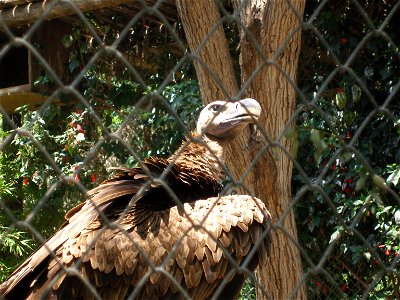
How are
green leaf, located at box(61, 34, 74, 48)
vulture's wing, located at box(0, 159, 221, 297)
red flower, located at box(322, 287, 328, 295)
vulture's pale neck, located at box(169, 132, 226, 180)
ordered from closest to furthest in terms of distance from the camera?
vulture's wing, located at box(0, 159, 221, 297) → vulture's pale neck, located at box(169, 132, 226, 180) → red flower, located at box(322, 287, 328, 295) → green leaf, located at box(61, 34, 74, 48)

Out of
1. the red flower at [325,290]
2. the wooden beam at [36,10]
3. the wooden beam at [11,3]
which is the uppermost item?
the wooden beam at [11,3]

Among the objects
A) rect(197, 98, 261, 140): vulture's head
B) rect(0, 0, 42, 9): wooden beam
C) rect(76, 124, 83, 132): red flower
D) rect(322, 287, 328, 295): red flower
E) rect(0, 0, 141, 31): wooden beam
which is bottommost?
rect(322, 287, 328, 295): red flower

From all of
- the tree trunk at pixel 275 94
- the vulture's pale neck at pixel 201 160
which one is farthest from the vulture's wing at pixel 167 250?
the tree trunk at pixel 275 94

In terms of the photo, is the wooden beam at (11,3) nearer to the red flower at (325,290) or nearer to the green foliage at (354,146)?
the green foliage at (354,146)

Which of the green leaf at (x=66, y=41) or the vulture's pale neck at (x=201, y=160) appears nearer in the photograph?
the vulture's pale neck at (x=201, y=160)

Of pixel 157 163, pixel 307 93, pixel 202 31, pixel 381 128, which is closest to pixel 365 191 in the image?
pixel 381 128

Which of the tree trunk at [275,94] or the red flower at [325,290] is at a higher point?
the tree trunk at [275,94]

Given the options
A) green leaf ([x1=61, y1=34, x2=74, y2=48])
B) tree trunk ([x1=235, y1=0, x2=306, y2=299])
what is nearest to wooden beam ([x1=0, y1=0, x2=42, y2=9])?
green leaf ([x1=61, y1=34, x2=74, y2=48])

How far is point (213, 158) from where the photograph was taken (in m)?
3.94

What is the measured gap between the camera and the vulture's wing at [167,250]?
10.2 feet

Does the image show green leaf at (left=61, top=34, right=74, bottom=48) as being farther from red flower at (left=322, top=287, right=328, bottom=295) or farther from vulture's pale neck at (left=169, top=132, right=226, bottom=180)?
red flower at (left=322, top=287, right=328, bottom=295)

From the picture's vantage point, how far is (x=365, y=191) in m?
5.01

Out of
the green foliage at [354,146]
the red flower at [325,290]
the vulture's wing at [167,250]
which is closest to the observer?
the vulture's wing at [167,250]

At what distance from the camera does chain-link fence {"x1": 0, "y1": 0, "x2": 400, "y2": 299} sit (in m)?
3.04
